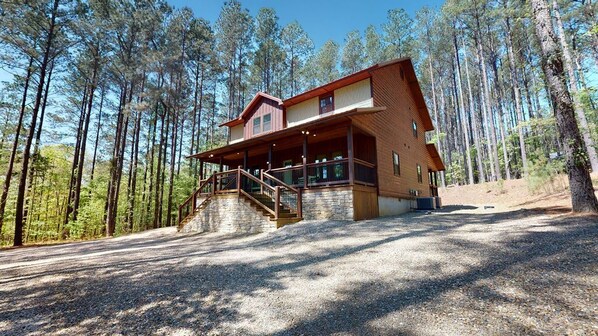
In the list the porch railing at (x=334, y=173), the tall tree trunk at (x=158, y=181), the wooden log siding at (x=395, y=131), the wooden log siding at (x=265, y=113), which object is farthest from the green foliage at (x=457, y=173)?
the tall tree trunk at (x=158, y=181)

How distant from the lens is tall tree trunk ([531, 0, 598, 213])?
636 cm

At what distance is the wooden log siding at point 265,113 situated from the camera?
51.5 feet

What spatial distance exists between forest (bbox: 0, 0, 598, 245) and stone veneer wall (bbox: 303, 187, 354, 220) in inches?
271

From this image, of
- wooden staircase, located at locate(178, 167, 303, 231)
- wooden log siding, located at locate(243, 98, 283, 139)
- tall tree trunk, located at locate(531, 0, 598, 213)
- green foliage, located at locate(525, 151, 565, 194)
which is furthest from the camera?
wooden log siding, located at locate(243, 98, 283, 139)

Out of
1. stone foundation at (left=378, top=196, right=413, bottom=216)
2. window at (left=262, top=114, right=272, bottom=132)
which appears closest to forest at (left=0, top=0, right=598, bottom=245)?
window at (left=262, top=114, right=272, bottom=132)

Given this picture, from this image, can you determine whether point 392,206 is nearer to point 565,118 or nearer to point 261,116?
point 565,118

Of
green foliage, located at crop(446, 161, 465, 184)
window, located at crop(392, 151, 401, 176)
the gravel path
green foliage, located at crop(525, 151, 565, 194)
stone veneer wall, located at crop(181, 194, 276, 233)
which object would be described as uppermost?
green foliage, located at crop(446, 161, 465, 184)

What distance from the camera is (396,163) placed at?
14.1 meters

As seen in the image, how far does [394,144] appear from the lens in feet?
46.7

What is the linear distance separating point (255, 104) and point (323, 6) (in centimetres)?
1034

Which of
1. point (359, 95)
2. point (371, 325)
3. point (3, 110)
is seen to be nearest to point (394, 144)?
point (359, 95)

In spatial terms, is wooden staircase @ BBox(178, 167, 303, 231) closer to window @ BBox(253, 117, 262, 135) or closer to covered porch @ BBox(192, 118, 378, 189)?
covered porch @ BBox(192, 118, 378, 189)

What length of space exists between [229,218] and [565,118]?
11299 millimetres

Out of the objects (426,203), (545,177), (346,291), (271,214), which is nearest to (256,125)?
(271,214)
